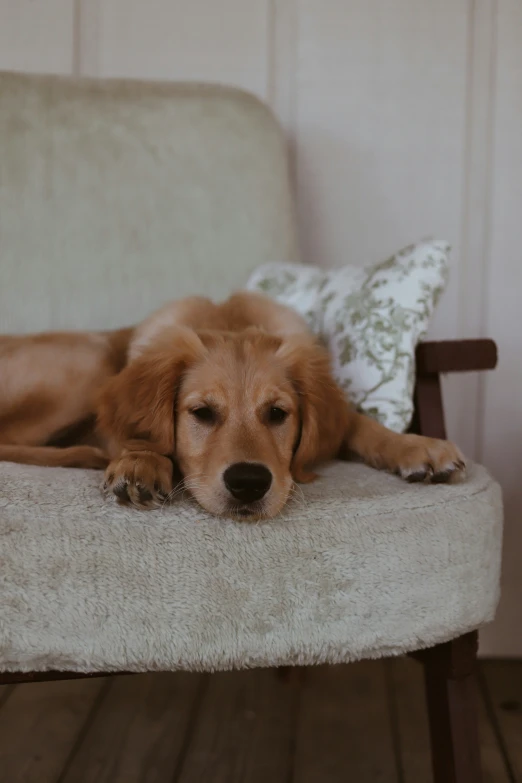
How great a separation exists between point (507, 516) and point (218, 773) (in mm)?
1418

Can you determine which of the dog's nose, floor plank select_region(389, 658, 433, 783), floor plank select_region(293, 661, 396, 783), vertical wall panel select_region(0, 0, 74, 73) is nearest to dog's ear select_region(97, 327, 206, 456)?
the dog's nose

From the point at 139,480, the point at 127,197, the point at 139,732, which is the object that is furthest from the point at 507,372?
the point at 139,480

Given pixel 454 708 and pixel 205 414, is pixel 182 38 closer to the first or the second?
pixel 205 414

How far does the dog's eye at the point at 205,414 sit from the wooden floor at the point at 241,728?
958mm

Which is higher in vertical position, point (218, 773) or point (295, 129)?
point (295, 129)

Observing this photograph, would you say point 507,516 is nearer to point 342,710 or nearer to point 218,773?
point 342,710

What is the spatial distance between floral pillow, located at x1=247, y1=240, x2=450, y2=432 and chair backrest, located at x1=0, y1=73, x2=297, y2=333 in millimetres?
502

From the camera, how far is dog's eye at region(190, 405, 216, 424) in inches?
58.7

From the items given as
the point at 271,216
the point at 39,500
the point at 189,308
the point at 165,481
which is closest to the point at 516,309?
the point at 271,216

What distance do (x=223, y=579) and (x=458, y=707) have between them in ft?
1.96

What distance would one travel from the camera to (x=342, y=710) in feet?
7.13

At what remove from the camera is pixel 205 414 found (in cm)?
150

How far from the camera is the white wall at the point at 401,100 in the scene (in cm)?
265

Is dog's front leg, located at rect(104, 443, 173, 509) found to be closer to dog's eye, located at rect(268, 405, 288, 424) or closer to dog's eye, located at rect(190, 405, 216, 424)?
dog's eye, located at rect(190, 405, 216, 424)
